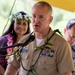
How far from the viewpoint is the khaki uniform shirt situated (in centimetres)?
181

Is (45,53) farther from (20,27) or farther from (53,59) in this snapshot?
(20,27)

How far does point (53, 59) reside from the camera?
1818mm

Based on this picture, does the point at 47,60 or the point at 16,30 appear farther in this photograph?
the point at 16,30

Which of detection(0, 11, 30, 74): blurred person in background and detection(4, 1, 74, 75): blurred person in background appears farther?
detection(0, 11, 30, 74): blurred person in background

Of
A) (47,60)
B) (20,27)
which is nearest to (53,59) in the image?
(47,60)

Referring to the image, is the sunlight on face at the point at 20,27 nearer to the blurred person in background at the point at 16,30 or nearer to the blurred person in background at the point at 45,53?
the blurred person in background at the point at 16,30

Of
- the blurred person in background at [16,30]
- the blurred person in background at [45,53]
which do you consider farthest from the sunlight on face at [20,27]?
the blurred person in background at [45,53]

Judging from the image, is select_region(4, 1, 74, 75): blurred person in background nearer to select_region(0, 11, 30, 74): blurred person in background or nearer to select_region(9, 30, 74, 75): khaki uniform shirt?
select_region(9, 30, 74, 75): khaki uniform shirt

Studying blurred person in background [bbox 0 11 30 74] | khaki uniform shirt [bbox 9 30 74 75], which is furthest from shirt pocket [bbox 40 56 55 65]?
blurred person in background [bbox 0 11 30 74]

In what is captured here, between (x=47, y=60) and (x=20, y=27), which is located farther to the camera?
(x=20, y=27)

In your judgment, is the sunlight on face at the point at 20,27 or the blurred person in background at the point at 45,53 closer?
the blurred person in background at the point at 45,53

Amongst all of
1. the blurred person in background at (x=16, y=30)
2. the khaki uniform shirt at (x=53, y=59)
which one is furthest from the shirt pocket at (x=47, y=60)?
the blurred person in background at (x=16, y=30)

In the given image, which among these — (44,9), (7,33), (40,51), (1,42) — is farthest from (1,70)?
(44,9)

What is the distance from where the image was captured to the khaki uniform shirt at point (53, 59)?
71.2 inches
